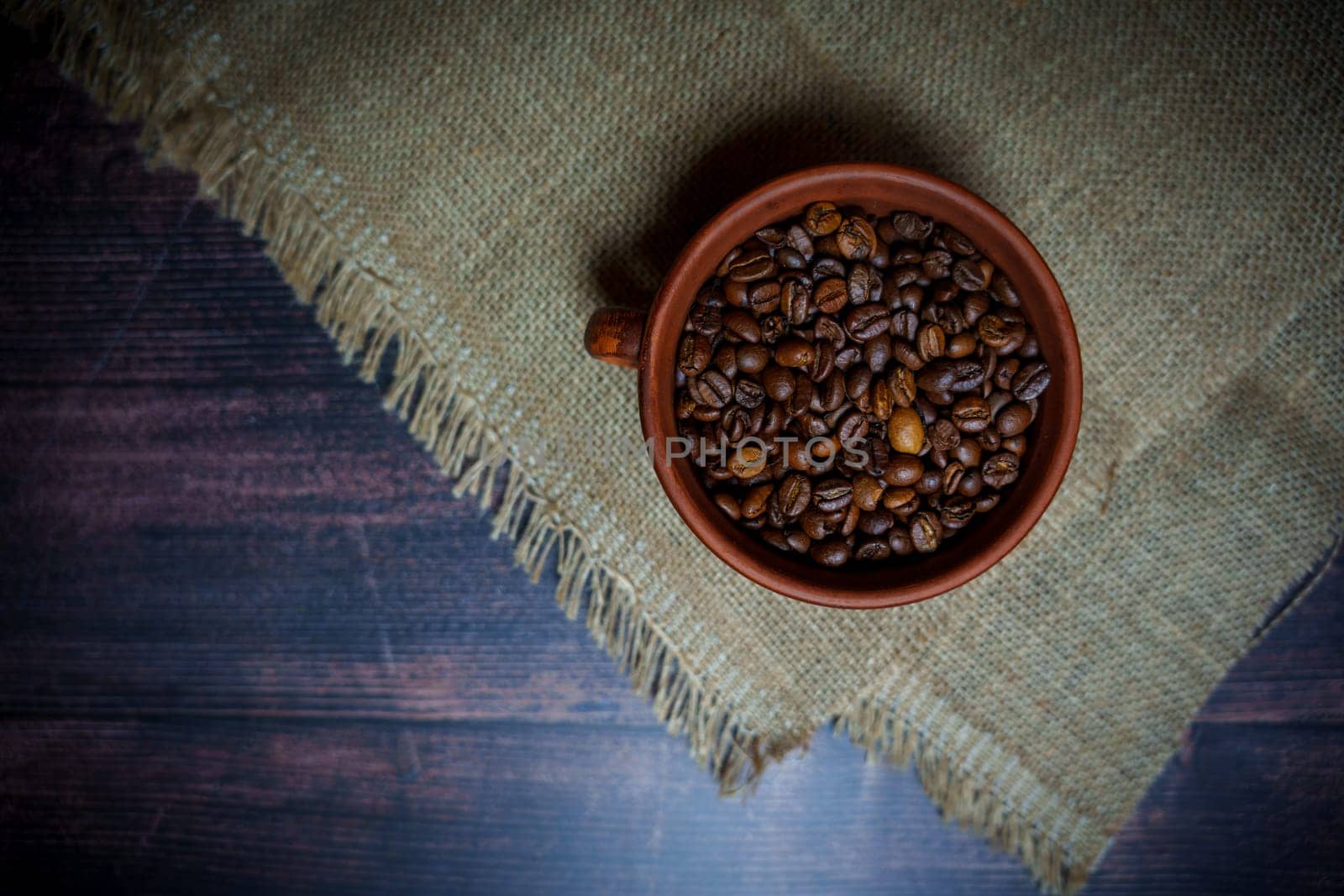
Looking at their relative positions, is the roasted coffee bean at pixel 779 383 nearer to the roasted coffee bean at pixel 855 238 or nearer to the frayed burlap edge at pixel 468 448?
the roasted coffee bean at pixel 855 238

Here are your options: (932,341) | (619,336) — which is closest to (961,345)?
(932,341)

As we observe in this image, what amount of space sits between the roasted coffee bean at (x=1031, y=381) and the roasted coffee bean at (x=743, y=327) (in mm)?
279

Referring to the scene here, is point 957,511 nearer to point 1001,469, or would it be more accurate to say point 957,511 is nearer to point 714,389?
point 1001,469

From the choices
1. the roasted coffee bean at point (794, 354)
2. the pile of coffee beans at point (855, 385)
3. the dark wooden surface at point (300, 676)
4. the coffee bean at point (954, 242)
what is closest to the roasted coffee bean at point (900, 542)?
the pile of coffee beans at point (855, 385)

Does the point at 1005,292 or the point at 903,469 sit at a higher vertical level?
the point at 1005,292

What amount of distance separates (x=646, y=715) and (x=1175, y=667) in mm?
713

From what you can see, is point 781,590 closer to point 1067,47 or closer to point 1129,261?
point 1129,261

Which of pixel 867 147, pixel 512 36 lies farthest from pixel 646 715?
pixel 512 36

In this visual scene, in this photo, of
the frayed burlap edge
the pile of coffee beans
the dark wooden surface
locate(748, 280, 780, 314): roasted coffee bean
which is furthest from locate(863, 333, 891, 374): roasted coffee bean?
the dark wooden surface

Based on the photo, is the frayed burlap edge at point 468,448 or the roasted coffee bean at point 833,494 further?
the frayed burlap edge at point 468,448

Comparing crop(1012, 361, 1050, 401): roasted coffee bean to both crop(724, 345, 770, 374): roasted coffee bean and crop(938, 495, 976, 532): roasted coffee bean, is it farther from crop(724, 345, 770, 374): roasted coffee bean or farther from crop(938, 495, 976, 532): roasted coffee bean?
crop(724, 345, 770, 374): roasted coffee bean

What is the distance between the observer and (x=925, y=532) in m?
0.93

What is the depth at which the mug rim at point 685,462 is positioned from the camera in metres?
0.89

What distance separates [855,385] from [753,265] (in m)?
0.17
